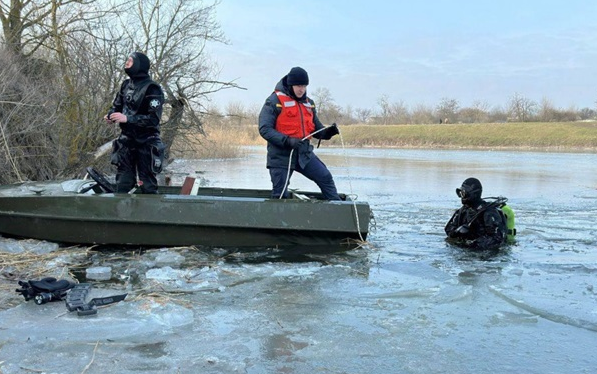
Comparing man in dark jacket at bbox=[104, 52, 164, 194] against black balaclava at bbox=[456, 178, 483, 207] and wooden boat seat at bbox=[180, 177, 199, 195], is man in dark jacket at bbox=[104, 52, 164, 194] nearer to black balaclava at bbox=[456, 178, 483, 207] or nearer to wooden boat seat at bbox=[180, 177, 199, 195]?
wooden boat seat at bbox=[180, 177, 199, 195]

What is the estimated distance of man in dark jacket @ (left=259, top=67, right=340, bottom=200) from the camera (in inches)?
237

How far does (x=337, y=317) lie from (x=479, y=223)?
2.99 metres

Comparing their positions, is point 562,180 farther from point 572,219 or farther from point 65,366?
point 65,366

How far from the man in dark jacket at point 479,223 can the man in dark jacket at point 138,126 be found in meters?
3.26

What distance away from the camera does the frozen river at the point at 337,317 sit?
3.13 metres

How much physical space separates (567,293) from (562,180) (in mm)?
11989

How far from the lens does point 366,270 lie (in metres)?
5.15

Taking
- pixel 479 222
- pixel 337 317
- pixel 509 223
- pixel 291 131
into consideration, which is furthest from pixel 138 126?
pixel 509 223

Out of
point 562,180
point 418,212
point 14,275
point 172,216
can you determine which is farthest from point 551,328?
point 562,180

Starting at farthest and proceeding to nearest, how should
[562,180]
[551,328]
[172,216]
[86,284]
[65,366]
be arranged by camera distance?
[562,180] < [172,216] < [86,284] < [551,328] < [65,366]

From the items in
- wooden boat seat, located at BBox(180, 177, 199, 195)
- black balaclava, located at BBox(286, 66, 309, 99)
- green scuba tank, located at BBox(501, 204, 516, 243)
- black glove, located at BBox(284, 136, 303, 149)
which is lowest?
green scuba tank, located at BBox(501, 204, 516, 243)

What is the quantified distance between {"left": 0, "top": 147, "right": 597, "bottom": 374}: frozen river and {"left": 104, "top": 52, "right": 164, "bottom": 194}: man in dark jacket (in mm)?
984

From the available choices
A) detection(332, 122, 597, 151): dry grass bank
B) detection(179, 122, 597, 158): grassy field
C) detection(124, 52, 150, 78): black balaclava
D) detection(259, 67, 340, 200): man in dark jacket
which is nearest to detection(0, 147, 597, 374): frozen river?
detection(259, 67, 340, 200): man in dark jacket

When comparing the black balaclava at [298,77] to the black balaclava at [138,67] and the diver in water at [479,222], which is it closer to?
the black balaclava at [138,67]
